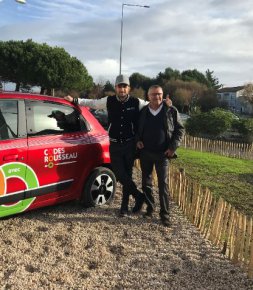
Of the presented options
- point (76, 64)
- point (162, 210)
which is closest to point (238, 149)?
point (162, 210)

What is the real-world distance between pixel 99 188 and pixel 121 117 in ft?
3.86

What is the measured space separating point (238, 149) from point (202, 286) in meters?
15.8

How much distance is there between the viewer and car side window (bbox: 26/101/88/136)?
5305 millimetres

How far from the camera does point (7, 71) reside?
41.3m

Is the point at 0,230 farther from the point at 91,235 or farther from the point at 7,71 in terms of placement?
the point at 7,71

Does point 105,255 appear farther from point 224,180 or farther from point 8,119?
point 224,180

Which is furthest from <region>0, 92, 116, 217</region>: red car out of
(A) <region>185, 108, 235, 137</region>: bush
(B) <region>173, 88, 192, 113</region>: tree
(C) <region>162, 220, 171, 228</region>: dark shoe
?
(B) <region>173, 88, 192, 113</region>: tree

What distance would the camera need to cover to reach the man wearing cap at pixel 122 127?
577 cm

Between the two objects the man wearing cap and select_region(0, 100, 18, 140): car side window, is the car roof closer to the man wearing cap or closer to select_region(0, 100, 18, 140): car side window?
select_region(0, 100, 18, 140): car side window

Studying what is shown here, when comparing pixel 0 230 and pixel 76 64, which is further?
pixel 76 64

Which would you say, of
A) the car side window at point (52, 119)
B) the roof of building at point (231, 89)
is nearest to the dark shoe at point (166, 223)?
the car side window at point (52, 119)

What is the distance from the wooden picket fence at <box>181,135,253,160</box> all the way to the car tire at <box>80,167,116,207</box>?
13.6 metres

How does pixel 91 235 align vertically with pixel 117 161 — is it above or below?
below

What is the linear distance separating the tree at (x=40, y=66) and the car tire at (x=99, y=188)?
3416 centimetres
